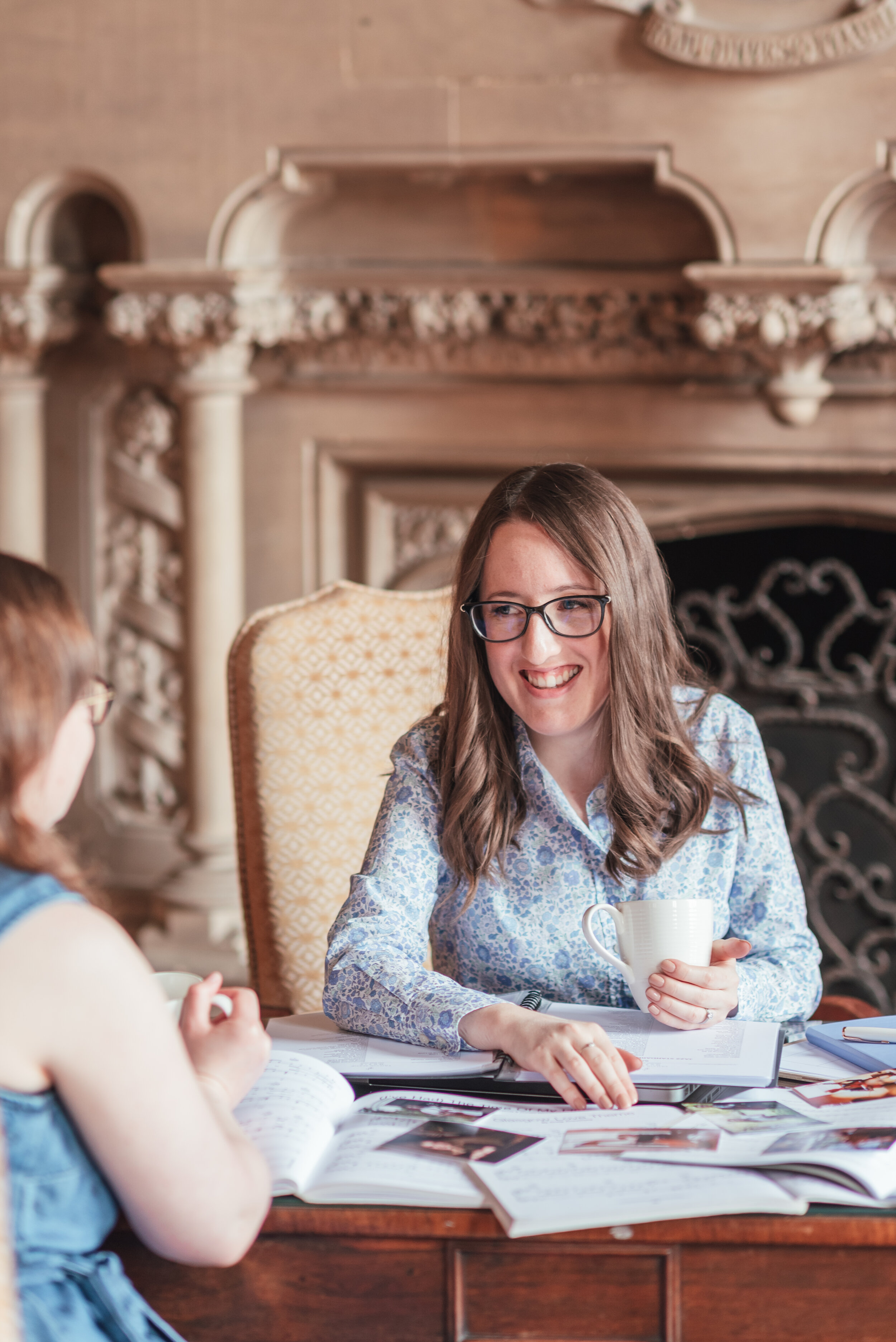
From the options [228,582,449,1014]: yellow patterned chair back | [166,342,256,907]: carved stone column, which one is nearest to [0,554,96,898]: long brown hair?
[228,582,449,1014]: yellow patterned chair back

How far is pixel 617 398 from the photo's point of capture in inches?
114

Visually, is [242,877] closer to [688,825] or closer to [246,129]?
[688,825]

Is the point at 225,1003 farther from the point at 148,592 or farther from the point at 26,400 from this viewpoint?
the point at 26,400

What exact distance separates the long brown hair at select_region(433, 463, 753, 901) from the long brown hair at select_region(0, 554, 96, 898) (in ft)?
2.28

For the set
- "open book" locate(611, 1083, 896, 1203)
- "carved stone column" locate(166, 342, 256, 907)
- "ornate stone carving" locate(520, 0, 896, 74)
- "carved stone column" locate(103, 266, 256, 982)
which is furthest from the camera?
"carved stone column" locate(166, 342, 256, 907)

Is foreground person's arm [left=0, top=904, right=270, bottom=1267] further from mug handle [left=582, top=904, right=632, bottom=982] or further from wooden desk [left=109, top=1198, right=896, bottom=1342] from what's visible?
mug handle [left=582, top=904, right=632, bottom=982]

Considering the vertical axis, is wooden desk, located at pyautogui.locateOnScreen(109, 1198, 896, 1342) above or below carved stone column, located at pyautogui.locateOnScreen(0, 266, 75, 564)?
below

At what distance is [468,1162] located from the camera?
38.9 inches

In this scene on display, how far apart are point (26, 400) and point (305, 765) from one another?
1.52 m

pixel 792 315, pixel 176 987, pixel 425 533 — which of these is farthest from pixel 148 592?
pixel 176 987

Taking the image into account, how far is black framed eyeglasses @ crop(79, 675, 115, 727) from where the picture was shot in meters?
0.94

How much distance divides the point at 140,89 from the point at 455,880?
192 centimetres

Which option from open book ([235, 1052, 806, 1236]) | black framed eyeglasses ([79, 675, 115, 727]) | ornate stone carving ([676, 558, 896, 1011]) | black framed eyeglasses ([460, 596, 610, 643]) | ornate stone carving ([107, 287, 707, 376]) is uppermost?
ornate stone carving ([107, 287, 707, 376])

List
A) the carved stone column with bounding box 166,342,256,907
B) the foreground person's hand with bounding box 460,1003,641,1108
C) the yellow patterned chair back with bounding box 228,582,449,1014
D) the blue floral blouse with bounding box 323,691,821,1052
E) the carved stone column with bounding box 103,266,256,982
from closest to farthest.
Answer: the foreground person's hand with bounding box 460,1003,641,1108, the blue floral blouse with bounding box 323,691,821,1052, the yellow patterned chair back with bounding box 228,582,449,1014, the carved stone column with bounding box 103,266,256,982, the carved stone column with bounding box 166,342,256,907
